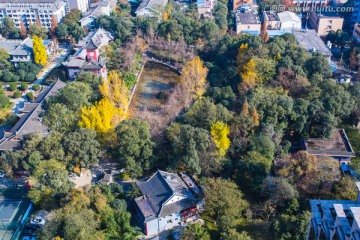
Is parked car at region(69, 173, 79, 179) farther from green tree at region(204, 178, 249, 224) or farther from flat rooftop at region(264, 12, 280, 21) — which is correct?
flat rooftop at region(264, 12, 280, 21)

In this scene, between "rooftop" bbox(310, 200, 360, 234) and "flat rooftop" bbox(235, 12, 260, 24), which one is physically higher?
"flat rooftop" bbox(235, 12, 260, 24)

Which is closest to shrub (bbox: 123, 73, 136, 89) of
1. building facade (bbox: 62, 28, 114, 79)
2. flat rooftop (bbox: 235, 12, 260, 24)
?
building facade (bbox: 62, 28, 114, 79)

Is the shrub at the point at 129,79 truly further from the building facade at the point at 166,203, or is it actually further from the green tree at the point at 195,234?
the green tree at the point at 195,234

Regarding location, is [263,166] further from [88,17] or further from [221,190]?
[88,17]

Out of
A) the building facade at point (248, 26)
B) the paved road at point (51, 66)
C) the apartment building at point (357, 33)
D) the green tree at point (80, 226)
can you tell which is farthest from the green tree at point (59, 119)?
the apartment building at point (357, 33)

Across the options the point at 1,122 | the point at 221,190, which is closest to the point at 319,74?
the point at 221,190

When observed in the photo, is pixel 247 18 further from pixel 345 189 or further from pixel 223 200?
pixel 223 200
